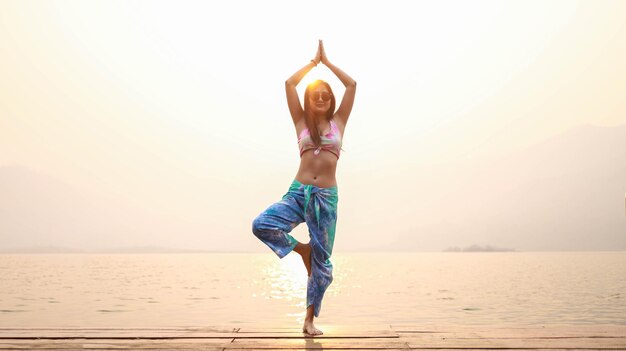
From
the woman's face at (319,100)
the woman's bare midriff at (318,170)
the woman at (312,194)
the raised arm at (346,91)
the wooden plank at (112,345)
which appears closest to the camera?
the wooden plank at (112,345)

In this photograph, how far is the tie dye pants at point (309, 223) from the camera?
257 inches

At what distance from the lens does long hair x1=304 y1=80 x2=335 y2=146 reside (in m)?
6.73

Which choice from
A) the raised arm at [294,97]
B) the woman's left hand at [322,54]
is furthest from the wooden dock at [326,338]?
the woman's left hand at [322,54]

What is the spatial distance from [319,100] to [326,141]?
1.43ft

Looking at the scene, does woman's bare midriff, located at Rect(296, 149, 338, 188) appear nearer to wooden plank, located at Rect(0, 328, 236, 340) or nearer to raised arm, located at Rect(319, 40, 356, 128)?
raised arm, located at Rect(319, 40, 356, 128)

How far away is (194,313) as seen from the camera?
79.7ft

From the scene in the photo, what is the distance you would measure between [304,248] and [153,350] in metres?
1.98

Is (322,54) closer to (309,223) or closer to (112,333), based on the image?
(309,223)

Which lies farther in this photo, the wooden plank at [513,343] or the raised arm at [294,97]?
the raised arm at [294,97]

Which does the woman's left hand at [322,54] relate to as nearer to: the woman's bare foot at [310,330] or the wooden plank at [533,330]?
the woman's bare foot at [310,330]

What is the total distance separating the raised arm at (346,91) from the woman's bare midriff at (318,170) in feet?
1.62

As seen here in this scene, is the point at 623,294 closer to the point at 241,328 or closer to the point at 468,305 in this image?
the point at 468,305

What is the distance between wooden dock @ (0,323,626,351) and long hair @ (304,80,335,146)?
1.86 metres

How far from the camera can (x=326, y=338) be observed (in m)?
5.91
